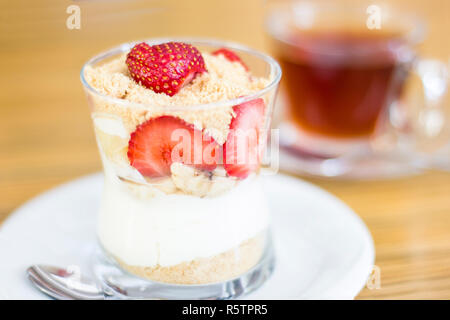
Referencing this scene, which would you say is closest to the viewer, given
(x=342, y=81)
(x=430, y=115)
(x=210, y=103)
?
(x=210, y=103)

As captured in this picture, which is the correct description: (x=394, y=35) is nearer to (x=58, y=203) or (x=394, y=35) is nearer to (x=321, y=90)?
(x=321, y=90)

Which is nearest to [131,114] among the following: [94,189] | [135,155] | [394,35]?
[135,155]

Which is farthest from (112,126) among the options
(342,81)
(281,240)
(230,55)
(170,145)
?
(342,81)

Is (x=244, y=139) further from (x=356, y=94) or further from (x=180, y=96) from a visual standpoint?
(x=356, y=94)

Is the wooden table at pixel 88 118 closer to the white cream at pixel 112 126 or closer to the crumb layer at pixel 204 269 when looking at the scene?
the crumb layer at pixel 204 269

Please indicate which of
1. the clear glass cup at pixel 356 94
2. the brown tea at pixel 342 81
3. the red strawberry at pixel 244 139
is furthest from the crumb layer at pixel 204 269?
the brown tea at pixel 342 81

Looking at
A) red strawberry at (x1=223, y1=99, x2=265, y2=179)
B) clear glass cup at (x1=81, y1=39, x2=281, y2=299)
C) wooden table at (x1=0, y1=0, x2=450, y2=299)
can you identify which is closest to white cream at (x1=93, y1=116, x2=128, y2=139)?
clear glass cup at (x1=81, y1=39, x2=281, y2=299)

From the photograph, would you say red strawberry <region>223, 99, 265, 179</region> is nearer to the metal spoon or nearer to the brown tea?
the metal spoon
